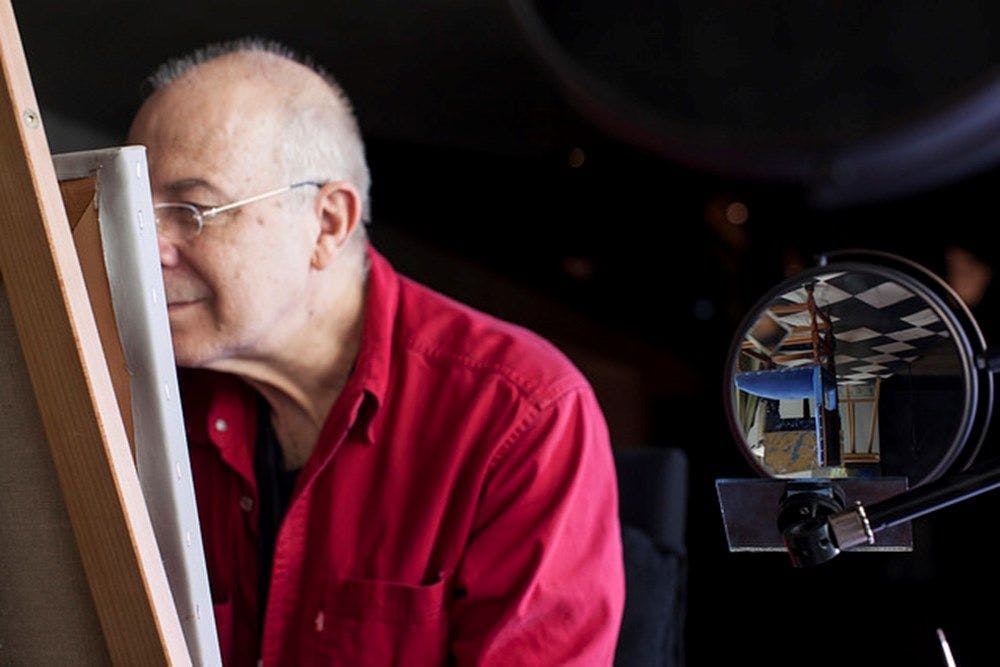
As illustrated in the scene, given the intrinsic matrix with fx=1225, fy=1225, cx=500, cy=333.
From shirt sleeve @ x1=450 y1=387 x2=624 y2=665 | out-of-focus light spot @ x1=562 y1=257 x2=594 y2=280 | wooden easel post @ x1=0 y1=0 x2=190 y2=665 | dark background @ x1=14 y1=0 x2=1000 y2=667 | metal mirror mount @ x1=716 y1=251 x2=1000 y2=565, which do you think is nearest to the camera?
wooden easel post @ x1=0 y1=0 x2=190 y2=665

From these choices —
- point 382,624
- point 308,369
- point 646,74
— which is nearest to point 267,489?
point 308,369

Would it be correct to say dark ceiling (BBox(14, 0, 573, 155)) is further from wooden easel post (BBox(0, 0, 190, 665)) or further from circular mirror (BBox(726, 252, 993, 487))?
wooden easel post (BBox(0, 0, 190, 665))

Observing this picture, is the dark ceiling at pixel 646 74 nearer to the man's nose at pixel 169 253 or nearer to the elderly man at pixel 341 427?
the elderly man at pixel 341 427

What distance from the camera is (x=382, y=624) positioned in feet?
5.04

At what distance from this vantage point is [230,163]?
63.2 inches

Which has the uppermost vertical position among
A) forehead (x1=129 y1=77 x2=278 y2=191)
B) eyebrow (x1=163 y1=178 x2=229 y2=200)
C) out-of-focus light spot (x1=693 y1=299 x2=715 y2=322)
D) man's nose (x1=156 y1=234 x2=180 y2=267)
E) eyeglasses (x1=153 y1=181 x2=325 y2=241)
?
forehead (x1=129 y1=77 x2=278 y2=191)

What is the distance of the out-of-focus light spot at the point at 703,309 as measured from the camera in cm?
172

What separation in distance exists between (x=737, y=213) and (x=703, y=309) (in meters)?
0.14

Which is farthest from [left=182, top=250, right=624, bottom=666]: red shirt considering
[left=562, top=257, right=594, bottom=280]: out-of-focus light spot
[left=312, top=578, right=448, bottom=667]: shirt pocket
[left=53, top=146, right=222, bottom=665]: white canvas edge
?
[left=53, top=146, right=222, bottom=665]: white canvas edge

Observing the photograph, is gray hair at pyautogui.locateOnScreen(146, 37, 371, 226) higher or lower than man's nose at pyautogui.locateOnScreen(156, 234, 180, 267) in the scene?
higher

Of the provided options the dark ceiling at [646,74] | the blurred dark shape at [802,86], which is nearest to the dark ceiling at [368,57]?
the dark ceiling at [646,74]

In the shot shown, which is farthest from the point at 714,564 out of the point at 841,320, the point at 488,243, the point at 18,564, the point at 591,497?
the point at 18,564

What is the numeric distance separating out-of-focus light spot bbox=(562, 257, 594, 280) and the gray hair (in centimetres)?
30

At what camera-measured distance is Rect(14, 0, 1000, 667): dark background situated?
61.7 inches
